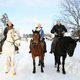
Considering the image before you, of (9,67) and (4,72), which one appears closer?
(4,72)

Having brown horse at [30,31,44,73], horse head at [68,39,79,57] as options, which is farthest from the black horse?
brown horse at [30,31,44,73]

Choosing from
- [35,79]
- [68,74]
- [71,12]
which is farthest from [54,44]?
[71,12]

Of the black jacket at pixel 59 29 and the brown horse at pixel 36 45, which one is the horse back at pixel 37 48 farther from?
the black jacket at pixel 59 29

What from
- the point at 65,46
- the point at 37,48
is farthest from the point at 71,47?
the point at 37,48

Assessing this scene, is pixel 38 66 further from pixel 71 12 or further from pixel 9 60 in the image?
pixel 71 12

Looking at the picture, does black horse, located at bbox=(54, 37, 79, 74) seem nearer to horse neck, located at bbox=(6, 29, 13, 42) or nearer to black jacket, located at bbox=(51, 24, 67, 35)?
black jacket, located at bbox=(51, 24, 67, 35)

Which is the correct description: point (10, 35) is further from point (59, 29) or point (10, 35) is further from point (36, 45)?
point (59, 29)

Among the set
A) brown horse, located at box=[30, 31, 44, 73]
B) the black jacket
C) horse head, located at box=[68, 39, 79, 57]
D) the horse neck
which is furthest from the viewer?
the black jacket

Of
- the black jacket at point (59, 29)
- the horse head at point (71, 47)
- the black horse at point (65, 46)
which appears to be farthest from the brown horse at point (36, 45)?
the black jacket at point (59, 29)

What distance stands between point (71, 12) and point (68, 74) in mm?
71379

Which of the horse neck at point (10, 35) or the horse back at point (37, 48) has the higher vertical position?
the horse neck at point (10, 35)

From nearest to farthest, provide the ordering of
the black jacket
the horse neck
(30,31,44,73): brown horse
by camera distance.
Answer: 1. the horse neck
2. (30,31,44,73): brown horse
3. the black jacket

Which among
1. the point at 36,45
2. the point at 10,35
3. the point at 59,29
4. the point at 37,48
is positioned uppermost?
the point at 59,29

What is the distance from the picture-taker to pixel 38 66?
18.1 metres
